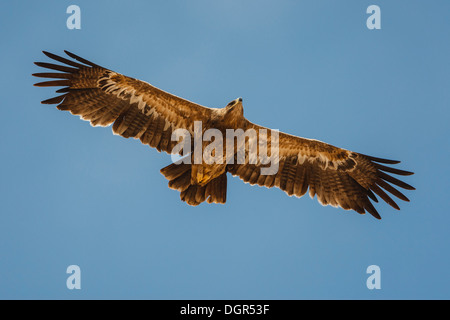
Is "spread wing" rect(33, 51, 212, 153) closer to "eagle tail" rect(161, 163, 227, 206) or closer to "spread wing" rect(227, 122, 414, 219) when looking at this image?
"eagle tail" rect(161, 163, 227, 206)

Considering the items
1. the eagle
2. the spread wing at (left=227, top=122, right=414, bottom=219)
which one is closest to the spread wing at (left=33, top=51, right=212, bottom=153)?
the eagle

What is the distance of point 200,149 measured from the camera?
9.62 metres

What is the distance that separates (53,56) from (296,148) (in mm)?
4929

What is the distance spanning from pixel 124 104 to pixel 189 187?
2.00m

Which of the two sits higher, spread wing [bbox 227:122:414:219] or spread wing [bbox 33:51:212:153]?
spread wing [bbox 33:51:212:153]

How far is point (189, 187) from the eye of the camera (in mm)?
9734

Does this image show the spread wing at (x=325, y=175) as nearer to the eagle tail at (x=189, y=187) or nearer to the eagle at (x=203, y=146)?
the eagle at (x=203, y=146)

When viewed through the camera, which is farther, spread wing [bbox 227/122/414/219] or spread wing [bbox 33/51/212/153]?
spread wing [bbox 227/122/414/219]

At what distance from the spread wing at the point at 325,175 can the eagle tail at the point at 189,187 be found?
0.71 metres

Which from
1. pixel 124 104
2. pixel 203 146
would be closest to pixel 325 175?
pixel 203 146

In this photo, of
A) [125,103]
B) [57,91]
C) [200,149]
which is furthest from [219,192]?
[57,91]

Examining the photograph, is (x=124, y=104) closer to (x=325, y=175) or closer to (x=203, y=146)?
(x=203, y=146)

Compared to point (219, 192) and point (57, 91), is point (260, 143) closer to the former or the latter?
point (219, 192)

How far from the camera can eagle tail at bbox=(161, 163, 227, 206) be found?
966 centimetres
